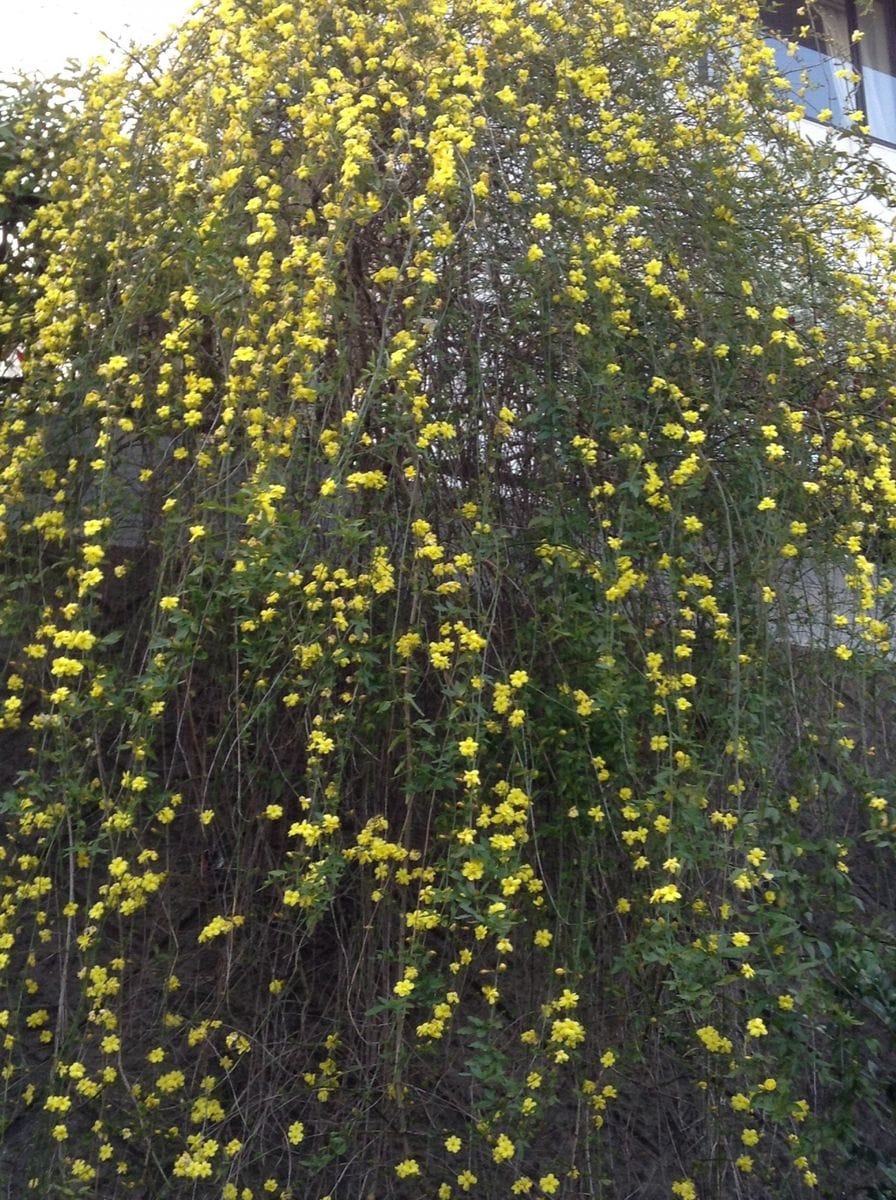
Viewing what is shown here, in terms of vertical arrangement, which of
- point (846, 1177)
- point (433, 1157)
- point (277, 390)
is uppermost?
point (277, 390)

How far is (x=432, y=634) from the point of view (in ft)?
8.56

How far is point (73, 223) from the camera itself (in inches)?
122

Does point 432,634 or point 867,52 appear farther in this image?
point 867,52

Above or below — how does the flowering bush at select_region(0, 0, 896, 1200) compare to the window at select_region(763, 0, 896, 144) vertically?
below

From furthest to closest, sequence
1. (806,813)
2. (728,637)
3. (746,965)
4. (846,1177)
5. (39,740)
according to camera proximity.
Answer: (846,1177) → (806,813) → (39,740) → (728,637) → (746,965)

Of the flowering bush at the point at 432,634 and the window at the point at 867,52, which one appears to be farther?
the window at the point at 867,52

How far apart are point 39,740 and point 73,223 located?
1282mm

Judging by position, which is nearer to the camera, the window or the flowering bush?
the flowering bush

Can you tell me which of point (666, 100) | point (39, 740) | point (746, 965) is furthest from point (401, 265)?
point (746, 965)

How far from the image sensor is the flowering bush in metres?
2.37

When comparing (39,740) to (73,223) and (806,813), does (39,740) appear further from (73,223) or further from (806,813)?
(806,813)

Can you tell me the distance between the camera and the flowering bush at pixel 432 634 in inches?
93.4

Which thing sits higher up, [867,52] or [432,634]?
[867,52]

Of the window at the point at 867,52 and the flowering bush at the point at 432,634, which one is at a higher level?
the window at the point at 867,52
